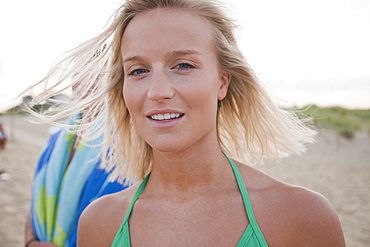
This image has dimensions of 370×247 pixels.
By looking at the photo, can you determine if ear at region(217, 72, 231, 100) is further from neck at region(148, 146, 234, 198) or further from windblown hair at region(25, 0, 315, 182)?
neck at region(148, 146, 234, 198)

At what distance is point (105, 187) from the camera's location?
2.41 m

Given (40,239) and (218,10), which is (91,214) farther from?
(218,10)

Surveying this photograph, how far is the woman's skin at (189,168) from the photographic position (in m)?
1.49

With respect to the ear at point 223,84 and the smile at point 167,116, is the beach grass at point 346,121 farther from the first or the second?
the smile at point 167,116

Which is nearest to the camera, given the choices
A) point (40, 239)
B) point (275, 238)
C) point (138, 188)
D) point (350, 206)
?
point (275, 238)

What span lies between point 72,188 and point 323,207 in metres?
1.70

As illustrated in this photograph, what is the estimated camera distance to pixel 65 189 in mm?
2557

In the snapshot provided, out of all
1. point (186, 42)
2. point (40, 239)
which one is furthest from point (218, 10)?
point (40, 239)

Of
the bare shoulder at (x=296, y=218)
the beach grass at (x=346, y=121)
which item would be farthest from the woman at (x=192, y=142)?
the beach grass at (x=346, y=121)

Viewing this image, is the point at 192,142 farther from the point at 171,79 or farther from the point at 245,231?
the point at 245,231

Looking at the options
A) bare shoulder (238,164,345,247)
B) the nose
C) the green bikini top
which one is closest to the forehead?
the nose

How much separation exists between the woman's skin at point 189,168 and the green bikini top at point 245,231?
28 mm

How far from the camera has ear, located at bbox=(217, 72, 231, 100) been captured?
5.70 feet

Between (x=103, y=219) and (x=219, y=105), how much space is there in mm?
837
